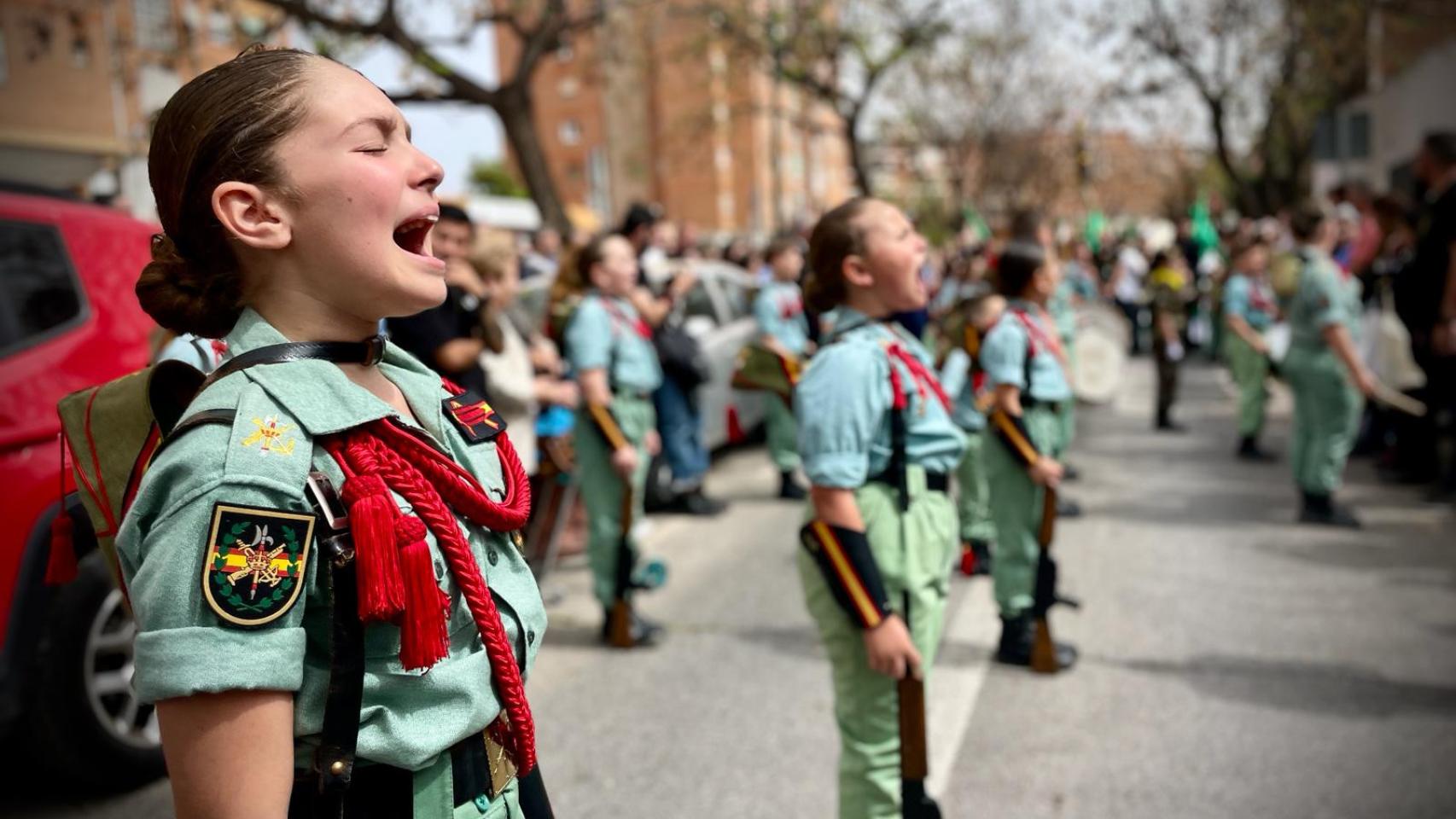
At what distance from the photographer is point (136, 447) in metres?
1.50

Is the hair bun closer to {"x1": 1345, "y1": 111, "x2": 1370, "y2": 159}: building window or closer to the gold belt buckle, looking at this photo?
the gold belt buckle

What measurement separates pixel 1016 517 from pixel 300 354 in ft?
13.3

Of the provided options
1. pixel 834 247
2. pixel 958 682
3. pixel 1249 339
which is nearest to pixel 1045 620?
pixel 958 682

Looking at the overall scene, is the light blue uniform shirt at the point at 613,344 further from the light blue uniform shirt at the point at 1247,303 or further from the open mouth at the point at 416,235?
the light blue uniform shirt at the point at 1247,303

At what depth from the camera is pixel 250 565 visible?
4.17ft

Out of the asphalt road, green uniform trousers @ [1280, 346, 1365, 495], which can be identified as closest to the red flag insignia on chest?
the asphalt road

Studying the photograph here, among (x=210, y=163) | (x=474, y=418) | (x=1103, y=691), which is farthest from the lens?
(x=1103, y=691)

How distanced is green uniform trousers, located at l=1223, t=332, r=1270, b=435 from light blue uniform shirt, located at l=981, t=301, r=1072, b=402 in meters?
5.45

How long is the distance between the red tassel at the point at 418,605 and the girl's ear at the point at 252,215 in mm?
360

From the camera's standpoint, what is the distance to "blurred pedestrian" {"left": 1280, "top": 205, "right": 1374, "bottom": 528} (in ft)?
23.9

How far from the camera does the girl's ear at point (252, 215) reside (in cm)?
136

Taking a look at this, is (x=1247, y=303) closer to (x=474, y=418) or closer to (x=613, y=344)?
(x=613, y=344)

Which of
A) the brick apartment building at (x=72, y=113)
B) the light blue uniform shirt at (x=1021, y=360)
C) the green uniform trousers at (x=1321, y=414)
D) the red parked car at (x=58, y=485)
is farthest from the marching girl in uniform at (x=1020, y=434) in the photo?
the brick apartment building at (x=72, y=113)

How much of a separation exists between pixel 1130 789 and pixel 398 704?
3.05m
